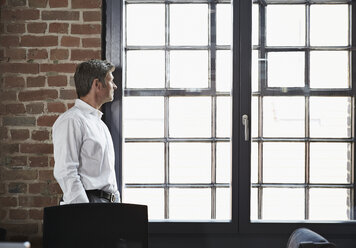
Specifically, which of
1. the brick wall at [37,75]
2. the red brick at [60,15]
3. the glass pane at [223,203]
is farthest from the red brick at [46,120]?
the glass pane at [223,203]

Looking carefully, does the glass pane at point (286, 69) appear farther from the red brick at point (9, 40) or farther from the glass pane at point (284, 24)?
the red brick at point (9, 40)

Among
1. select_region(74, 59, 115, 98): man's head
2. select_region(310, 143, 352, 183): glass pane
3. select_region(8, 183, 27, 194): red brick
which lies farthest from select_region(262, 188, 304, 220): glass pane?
select_region(8, 183, 27, 194): red brick

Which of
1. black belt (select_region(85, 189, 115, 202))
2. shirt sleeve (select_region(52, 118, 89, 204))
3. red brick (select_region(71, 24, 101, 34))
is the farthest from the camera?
red brick (select_region(71, 24, 101, 34))

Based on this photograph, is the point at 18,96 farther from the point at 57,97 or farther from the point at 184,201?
the point at 184,201

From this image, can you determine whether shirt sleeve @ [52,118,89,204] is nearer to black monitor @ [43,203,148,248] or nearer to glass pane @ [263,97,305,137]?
black monitor @ [43,203,148,248]

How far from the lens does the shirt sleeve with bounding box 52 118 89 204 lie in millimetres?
2430

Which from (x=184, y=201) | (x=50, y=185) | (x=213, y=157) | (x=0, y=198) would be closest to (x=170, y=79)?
(x=213, y=157)

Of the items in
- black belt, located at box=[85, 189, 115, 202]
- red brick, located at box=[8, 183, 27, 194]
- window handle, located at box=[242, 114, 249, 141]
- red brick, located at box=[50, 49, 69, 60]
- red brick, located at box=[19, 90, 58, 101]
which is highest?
red brick, located at box=[50, 49, 69, 60]

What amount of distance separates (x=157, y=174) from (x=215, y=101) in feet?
2.16

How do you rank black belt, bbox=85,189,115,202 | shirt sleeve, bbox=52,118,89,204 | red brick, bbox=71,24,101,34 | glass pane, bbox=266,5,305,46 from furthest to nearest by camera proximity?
glass pane, bbox=266,5,305,46
red brick, bbox=71,24,101,34
black belt, bbox=85,189,115,202
shirt sleeve, bbox=52,118,89,204

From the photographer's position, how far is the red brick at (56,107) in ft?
10.5

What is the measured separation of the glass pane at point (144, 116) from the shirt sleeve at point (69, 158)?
32.3 inches

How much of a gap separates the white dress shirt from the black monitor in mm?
586

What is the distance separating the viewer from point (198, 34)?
3.30m
